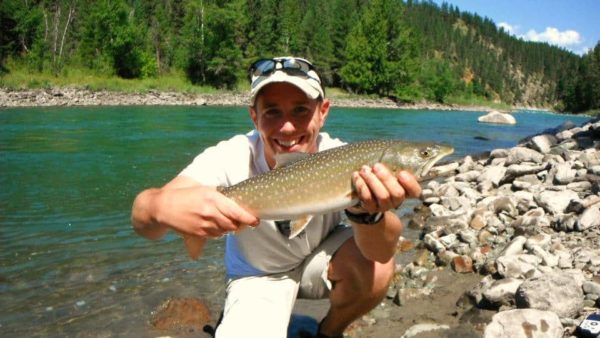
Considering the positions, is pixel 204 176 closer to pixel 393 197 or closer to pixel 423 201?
pixel 393 197

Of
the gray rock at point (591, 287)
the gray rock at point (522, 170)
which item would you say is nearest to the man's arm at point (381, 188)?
the gray rock at point (591, 287)

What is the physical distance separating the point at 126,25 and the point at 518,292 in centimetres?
5733

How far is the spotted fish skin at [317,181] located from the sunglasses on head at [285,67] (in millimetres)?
752

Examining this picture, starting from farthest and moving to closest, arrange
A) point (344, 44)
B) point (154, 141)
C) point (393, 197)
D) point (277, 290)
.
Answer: point (344, 44), point (154, 141), point (277, 290), point (393, 197)

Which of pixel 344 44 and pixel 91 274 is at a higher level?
pixel 344 44

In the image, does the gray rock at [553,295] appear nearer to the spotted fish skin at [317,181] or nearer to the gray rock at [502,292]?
the gray rock at [502,292]

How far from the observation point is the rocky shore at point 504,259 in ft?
12.9

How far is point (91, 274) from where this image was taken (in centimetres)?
596

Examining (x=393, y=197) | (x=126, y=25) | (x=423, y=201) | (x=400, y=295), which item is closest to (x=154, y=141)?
(x=423, y=201)

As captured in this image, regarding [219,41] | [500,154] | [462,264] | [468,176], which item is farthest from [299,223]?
[219,41]

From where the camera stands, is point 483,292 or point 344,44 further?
point 344,44

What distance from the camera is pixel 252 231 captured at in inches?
143

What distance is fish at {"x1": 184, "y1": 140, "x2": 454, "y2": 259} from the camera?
9.82 ft

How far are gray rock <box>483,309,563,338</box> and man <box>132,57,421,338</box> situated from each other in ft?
2.90
